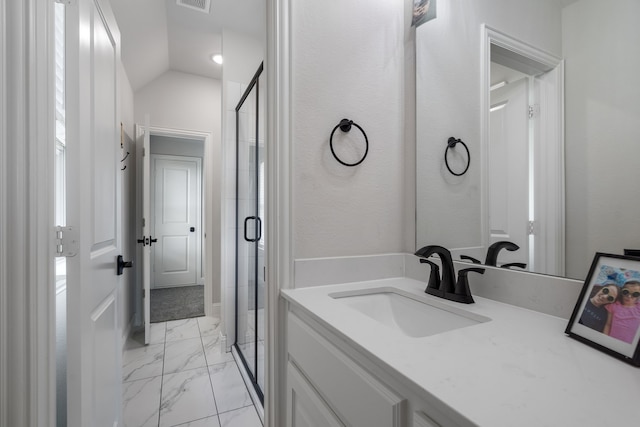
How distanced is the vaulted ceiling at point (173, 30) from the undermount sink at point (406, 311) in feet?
6.92

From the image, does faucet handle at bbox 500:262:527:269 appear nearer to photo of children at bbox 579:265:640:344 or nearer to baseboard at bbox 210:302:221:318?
photo of children at bbox 579:265:640:344

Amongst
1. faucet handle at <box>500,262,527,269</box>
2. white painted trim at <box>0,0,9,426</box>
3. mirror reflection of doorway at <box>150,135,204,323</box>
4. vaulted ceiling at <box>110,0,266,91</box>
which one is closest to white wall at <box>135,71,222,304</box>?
vaulted ceiling at <box>110,0,266,91</box>

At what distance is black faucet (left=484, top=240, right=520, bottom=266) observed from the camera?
3.04 feet

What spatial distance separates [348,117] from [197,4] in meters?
1.87

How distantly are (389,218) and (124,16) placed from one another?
2.25 meters

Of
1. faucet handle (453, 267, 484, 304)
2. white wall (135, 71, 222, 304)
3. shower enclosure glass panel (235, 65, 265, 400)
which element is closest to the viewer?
faucet handle (453, 267, 484, 304)

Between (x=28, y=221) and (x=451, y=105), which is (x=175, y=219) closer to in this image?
(x=28, y=221)

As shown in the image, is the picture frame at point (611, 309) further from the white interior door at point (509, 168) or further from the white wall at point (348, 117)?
the white wall at point (348, 117)

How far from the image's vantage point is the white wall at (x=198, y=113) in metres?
3.12

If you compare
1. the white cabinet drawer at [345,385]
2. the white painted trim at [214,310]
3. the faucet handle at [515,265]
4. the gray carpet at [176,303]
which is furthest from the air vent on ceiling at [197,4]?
the gray carpet at [176,303]

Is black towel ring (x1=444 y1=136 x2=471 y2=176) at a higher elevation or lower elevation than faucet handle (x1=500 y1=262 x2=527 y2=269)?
higher

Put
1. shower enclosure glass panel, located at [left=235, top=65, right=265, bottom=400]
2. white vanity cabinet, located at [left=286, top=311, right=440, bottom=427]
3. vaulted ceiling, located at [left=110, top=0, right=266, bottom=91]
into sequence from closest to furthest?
white vanity cabinet, located at [left=286, top=311, right=440, bottom=427]
shower enclosure glass panel, located at [left=235, top=65, right=265, bottom=400]
vaulted ceiling, located at [left=110, top=0, right=266, bottom=91]

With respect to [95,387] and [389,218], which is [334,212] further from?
[95,387]

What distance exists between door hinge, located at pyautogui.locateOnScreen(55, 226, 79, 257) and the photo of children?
56.6 inches
